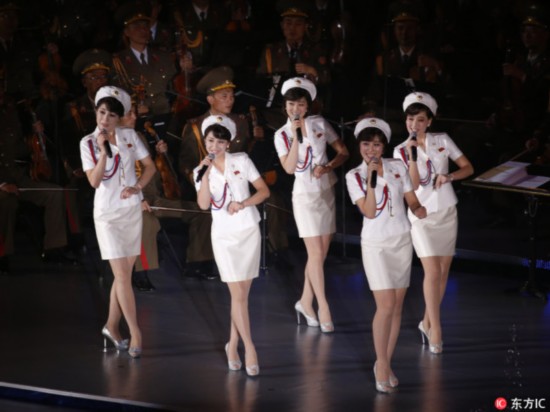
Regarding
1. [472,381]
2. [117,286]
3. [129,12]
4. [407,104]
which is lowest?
[472,381]

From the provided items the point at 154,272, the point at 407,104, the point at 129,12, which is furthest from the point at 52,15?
the point at 407,104

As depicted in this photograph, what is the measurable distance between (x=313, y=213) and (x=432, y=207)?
0.90 m

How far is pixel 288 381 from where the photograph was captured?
6.69m

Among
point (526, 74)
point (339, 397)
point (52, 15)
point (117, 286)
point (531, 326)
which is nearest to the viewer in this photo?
point (339, 397)

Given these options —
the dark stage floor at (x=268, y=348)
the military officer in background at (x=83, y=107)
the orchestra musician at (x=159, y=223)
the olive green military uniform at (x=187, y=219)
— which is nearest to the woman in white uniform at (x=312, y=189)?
the dark stage floor at (x=268, y=348)

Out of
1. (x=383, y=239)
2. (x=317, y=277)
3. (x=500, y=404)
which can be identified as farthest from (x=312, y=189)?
(x=500, y=404)

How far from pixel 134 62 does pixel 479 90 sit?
280 cm

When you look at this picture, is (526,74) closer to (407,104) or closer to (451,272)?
(451,272)

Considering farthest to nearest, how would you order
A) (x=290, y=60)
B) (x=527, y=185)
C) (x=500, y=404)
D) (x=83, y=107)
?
(x=290, y=60) → (x=83, y=107) → (x=527, y=185) → (x=500, y=404)

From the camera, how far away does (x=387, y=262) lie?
642 centimetres

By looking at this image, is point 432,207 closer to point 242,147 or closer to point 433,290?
point 433,290

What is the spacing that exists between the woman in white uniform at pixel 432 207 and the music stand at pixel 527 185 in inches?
38.1

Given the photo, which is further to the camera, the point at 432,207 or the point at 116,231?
the point at 432,207

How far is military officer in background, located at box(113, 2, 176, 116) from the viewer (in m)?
9.55
